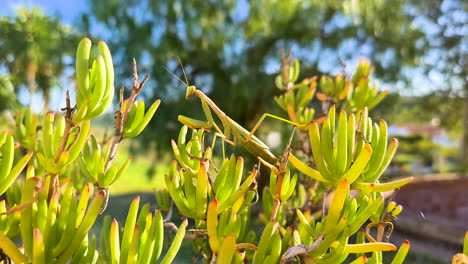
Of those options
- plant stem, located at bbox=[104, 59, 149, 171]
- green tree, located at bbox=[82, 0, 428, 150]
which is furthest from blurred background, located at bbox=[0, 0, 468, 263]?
plant stem, located at bbox=[104, 59, 149, 171]

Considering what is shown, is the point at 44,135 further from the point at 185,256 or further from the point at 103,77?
the point at 185,256

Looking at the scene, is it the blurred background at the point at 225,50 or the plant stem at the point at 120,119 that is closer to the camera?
the plant stem at the point at 120,119

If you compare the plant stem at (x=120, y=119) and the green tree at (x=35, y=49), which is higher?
the green tree at (x=35, y=49)

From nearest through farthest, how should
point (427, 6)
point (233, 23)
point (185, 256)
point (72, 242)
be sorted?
A: point (72, 242) → point (185, 256) → point (233, 23) → point (427, 6)

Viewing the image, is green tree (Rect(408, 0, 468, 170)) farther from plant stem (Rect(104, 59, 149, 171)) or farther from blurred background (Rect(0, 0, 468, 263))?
plant stem (Rect(104, 59, 149, 171))

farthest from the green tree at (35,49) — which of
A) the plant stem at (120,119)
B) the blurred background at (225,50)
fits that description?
the plant stem at (120,119)

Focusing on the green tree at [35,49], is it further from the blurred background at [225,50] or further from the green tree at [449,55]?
the green tree at [449,55]

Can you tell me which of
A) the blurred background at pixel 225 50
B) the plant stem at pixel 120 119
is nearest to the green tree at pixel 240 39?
the blurred background at pixel 225 50

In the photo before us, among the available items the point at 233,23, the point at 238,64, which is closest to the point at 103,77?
the point at 238,64
